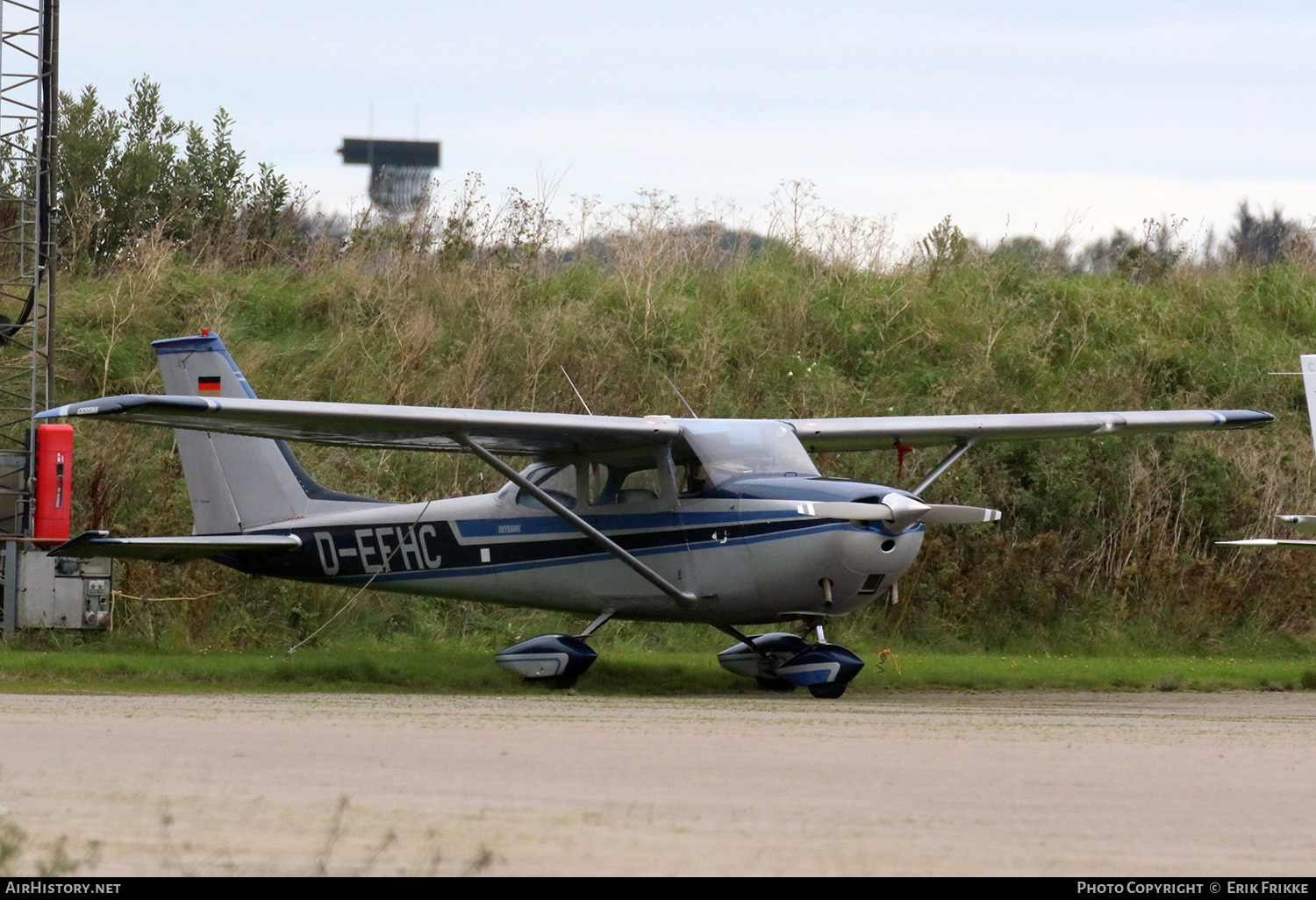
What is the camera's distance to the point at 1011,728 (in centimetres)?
901

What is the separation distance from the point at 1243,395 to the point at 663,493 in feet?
47.3

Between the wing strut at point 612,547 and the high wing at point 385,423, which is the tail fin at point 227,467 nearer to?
the high wing at point 385,423

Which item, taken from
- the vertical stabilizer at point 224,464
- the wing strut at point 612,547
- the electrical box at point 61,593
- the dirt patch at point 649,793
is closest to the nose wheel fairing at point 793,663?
the wing strut at point 612,547

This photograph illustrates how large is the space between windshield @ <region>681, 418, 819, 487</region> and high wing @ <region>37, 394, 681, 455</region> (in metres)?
0.25

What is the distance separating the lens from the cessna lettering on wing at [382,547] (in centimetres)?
1450

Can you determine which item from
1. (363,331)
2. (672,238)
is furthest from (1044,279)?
(363,331)

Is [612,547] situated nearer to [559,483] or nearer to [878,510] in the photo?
[559,483]

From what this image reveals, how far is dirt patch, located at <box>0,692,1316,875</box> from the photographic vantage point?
4336 millimetres

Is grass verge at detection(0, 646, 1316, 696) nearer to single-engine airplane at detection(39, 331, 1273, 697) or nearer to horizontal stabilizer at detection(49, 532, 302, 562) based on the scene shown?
single-engine airplane at detection(39, 331, 1273, 697)

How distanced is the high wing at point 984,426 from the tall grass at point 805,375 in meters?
3.57

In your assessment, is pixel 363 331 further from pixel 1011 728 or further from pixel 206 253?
pixel 1011 728

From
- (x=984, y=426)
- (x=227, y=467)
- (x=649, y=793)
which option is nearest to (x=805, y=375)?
(x=984, y=426)

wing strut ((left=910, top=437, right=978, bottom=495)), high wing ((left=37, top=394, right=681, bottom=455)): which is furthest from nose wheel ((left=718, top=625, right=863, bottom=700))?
high wing ((left=37, top=394, right=681, bottom=455))

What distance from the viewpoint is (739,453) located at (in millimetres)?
12906
